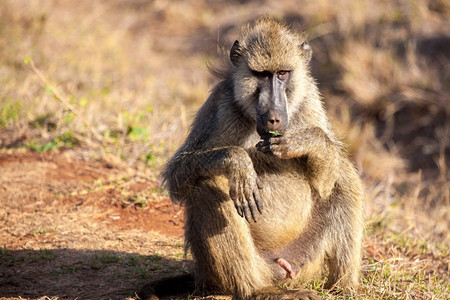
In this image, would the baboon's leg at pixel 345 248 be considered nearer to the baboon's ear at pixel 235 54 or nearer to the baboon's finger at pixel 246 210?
the baboon's finger at pixel 246 210

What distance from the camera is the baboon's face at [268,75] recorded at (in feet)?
11.8

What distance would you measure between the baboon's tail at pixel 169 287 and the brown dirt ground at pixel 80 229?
9.7 inches

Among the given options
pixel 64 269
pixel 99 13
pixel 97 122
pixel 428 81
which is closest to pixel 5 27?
pixel 99 13

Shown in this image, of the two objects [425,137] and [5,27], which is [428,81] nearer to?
[425,137]

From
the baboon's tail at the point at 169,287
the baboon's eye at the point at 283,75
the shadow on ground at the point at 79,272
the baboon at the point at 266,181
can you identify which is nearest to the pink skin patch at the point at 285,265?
the baboon at the point at 266,181

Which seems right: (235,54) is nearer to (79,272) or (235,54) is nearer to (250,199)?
(250,199)

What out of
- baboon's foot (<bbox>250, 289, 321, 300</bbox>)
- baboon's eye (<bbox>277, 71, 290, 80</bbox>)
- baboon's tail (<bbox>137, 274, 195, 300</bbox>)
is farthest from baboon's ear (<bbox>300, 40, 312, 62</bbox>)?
baboon's tail (<bbox>137, 274, 195, 300</bbox>)

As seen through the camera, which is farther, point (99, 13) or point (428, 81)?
point (99, 13)

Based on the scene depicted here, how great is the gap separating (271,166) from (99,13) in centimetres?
893

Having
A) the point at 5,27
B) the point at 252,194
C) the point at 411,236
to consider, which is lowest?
the point at 411,236

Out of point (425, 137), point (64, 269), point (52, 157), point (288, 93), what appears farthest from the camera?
point (425, 137)

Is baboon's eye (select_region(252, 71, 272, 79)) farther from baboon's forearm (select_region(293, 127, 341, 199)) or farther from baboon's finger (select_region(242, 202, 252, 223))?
baboon's finger (select_region(242, 202, 252, 223))

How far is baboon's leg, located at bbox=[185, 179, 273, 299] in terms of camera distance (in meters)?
3.63

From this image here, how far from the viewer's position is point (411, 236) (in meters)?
5.44
